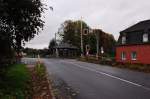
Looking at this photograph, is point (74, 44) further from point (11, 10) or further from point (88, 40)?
point (11, 10)

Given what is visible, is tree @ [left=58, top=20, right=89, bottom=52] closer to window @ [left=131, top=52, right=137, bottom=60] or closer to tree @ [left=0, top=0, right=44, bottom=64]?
window @ [left=131, top=52, right=137, bottom=60]

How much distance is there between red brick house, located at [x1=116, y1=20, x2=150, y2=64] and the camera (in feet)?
180

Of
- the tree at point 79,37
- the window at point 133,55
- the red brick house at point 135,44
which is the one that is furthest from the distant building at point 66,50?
the window at point 133,55

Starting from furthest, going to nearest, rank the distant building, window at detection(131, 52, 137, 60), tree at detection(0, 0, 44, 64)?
the distant building → window at detection(131, 52, 137, 60) → tree at detection(0, 0, 44, 64)

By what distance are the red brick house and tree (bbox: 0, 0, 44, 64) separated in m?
36.3

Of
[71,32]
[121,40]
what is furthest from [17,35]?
[71,32]

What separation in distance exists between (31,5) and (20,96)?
5316 mm

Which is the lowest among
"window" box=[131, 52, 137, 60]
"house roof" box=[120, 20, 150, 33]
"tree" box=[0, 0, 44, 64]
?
"window" box=[131, 52, 137, 60]

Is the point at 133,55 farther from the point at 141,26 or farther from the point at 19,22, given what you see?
the point at 19,22

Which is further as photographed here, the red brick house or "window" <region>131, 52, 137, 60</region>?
"window" <region>131, 52, 137, 60</region>

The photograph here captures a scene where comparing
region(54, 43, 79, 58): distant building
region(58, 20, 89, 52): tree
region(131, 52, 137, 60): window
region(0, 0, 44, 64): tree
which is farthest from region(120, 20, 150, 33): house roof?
region(58, 20, 89, 52): tree

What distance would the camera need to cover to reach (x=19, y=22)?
61.1ft

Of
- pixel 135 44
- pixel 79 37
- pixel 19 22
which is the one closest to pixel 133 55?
pixel 135 44

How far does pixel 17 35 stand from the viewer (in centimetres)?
1931
